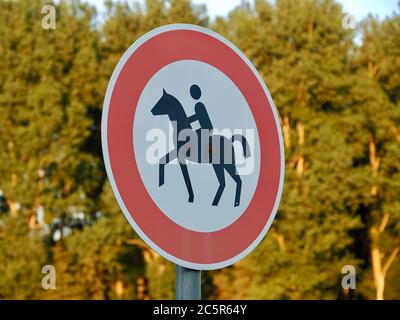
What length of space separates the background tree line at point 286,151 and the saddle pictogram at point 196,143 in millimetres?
15526

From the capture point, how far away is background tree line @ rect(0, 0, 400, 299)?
17.0 metres

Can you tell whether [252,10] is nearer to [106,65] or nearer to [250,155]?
[106,65]

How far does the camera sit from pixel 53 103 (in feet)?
61.3

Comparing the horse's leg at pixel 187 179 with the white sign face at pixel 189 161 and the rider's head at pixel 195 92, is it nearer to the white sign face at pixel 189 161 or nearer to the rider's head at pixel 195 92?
the white sign face at pixel 189 161

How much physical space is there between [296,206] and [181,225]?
1571cm

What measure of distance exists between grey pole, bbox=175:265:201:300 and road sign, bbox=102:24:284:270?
0.06 feet

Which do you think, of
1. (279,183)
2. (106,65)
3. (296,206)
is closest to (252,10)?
(106,65)

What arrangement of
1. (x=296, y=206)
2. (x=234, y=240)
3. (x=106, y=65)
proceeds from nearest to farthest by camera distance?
(x=234, y=240) → (x=296, y=206) → (x=106, y=65)

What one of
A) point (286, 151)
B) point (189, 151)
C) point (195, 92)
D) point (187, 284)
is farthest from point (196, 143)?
point (286, 151)

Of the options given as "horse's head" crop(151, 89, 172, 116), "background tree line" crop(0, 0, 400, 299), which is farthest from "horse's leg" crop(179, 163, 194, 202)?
"background tree line" crop(0, 0, 400, 299)

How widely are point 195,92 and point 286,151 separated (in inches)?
667

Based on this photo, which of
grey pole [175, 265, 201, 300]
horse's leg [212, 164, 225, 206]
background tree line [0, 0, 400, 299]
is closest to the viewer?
grey pole [175, 265, 201, 300]

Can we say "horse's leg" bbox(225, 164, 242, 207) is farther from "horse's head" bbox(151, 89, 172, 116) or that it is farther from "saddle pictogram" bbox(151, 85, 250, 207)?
"horse's head" bbox(151, 89, 172, 116)

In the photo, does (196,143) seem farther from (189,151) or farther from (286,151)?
(286,151)
